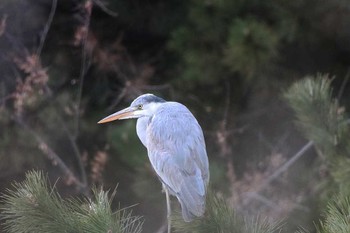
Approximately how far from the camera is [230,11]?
477cm

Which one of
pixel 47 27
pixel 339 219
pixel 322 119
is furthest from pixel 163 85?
pixel 339 219

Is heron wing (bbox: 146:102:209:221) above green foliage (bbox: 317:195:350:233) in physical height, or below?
below

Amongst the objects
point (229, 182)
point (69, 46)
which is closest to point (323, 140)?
point (229, 182)

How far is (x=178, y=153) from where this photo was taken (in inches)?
124

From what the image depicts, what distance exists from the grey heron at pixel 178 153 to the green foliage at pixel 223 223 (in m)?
0.15

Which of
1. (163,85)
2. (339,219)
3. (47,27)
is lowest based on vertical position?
(163,85)

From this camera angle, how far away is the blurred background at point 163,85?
16.0 ft

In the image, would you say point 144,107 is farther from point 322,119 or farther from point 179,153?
point 322,119

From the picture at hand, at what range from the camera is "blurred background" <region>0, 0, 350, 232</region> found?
4.88 metres

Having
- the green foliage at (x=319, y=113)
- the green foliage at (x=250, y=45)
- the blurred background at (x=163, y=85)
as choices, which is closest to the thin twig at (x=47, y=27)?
the blurred background at (x=163, y=85)

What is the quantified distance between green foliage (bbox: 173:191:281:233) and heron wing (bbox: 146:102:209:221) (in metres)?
0.21

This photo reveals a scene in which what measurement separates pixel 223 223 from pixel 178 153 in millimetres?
734

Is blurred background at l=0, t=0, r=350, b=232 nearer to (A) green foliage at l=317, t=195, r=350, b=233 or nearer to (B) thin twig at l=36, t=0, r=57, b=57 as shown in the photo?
(B) thin twig at l=36, t=0, r=57, b=57

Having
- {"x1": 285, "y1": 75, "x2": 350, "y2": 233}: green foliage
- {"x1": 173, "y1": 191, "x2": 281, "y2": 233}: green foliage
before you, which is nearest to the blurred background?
{"x1": 285, "y1": 75, "x2": 350, "y2": 233}: green foliage
